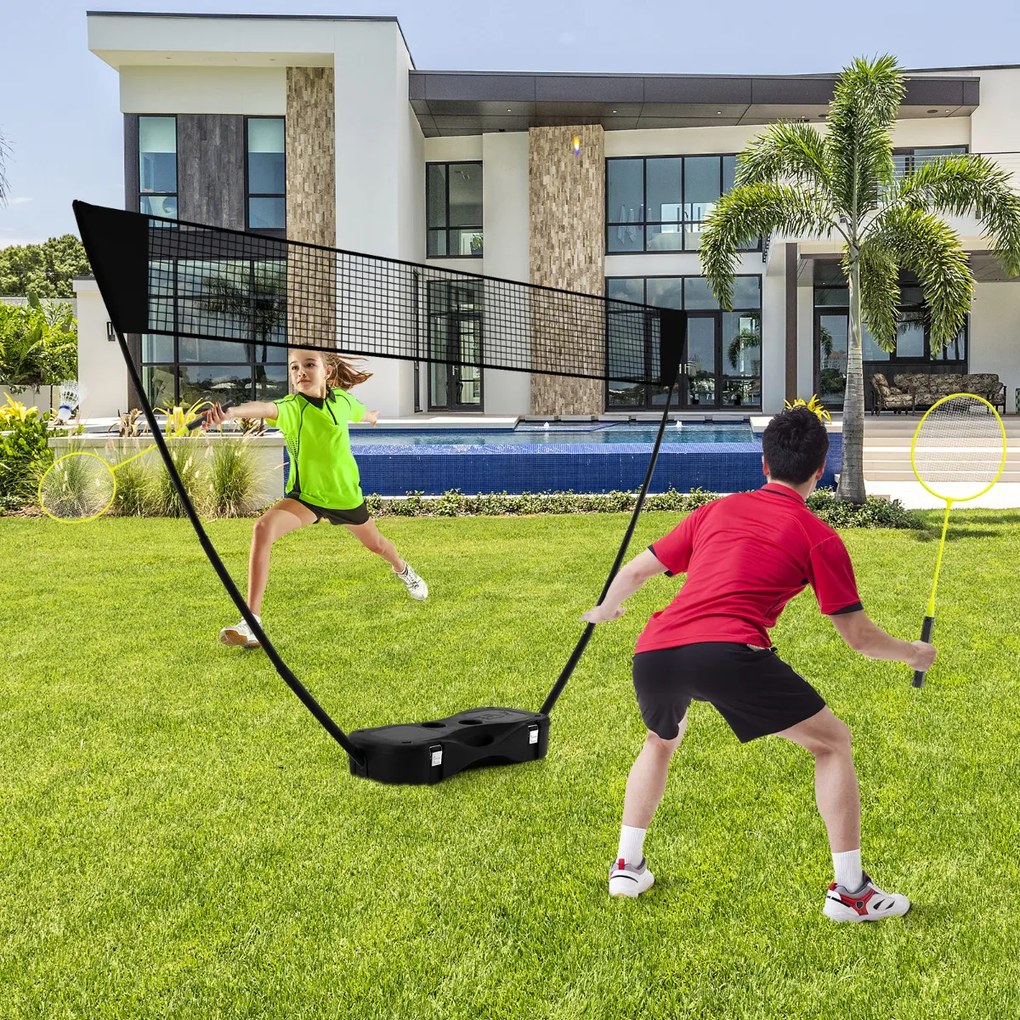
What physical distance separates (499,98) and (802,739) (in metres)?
25.5

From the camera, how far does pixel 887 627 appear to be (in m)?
7.89

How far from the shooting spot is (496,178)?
2916cm

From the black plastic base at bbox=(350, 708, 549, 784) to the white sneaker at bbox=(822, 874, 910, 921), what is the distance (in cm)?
143

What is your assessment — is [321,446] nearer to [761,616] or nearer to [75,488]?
[761,616]

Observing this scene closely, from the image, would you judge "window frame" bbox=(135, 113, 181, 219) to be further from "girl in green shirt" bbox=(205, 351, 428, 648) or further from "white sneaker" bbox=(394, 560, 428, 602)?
"girl in green shirt" bbox=(205, 351, 428, 648)

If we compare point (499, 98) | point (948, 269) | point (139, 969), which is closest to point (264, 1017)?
point (139, 969)

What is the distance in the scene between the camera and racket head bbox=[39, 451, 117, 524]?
14.3 m

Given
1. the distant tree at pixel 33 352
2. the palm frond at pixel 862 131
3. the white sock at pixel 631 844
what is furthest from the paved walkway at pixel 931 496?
the distant tree at pixel 33 352

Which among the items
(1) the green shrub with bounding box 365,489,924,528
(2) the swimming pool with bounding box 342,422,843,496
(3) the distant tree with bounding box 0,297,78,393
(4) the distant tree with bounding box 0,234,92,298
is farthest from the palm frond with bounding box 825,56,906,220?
(4) the distant tree with bounding box 0,234,92,298

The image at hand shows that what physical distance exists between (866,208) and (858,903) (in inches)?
517

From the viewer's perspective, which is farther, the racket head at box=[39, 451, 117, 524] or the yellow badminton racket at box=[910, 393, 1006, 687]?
the yellow badminton racket at box=[910, 393, 1006, 687]

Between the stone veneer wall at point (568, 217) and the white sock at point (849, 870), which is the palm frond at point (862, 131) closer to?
the white sock at point (849, 870)

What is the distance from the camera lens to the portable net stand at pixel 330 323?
298 centimetres

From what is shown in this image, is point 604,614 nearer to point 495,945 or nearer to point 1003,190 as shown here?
point 495,945
